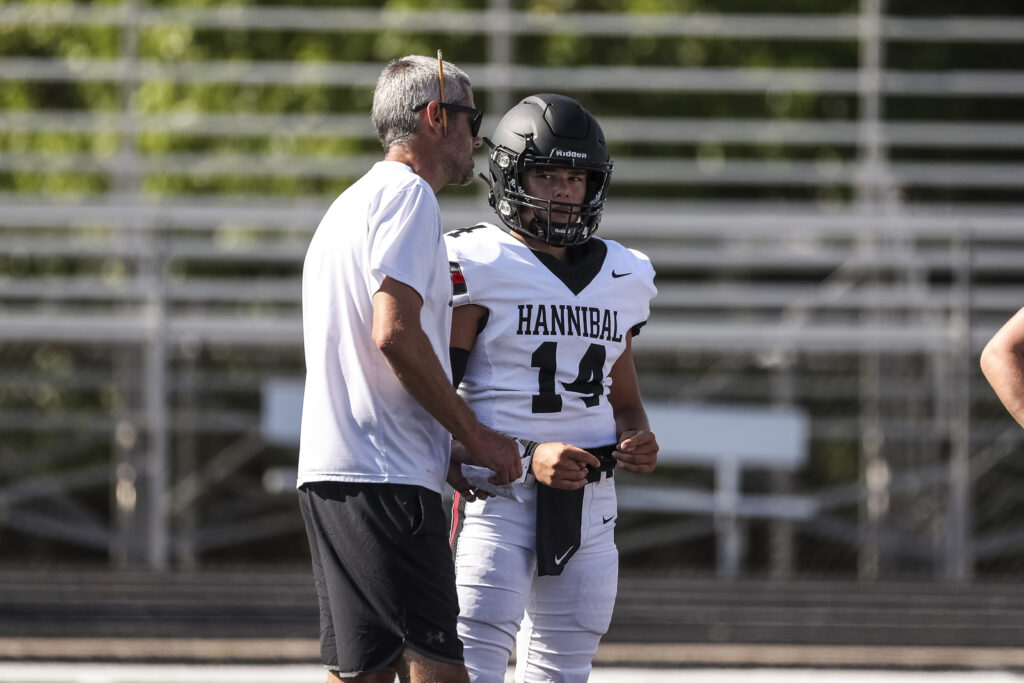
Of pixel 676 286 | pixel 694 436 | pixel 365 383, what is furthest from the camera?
pixel 676 286

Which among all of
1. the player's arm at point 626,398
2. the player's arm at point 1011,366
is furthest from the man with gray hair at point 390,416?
the player's arm at point 1011,366

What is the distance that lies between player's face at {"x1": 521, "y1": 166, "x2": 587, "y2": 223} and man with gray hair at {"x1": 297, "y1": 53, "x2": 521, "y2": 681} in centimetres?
25

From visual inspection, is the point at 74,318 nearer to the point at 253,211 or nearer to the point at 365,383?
the point at 253,211

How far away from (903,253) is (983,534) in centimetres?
225

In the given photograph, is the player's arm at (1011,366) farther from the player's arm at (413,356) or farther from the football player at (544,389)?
the player's arm at (413,356)

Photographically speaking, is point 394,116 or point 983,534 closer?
point 394,116

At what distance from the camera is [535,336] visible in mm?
3498

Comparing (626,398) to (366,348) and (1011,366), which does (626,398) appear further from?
(1011,366)

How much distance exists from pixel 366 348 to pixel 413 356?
0.16 metres

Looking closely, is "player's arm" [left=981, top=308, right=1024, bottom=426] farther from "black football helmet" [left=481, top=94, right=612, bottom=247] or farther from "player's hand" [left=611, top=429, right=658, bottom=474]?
"black football helmet" [left=481, top=94, right=612, bottom=247]

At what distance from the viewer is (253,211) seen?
345 inches

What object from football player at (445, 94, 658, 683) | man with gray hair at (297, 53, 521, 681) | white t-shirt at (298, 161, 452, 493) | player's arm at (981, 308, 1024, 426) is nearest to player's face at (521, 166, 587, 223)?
football player at (445, 94, 658, 683)

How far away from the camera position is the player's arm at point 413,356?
3188 millimetres

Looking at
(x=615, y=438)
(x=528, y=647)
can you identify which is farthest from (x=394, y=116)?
(x=528, y=647)
